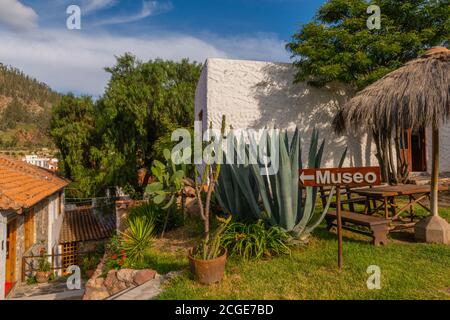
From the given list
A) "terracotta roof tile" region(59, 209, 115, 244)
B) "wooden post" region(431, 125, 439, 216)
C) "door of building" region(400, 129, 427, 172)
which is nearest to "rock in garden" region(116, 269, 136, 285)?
"wooden post" region(431, 125, 439, 216)

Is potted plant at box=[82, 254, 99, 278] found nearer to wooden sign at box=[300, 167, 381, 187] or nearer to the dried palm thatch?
wooden sign at box=[300, 167, 381, 187]

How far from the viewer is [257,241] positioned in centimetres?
389

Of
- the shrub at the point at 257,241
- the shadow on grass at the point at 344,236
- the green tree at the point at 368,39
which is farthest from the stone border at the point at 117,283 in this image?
the green tree at the point at 368,39

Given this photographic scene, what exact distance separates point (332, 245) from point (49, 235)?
11.2 meters

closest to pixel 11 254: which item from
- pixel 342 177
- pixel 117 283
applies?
pixel 117 283

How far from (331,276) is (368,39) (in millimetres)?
7535

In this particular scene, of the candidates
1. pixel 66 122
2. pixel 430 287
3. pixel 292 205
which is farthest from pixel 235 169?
pixel 66 122

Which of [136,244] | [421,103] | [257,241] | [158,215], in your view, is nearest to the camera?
[257,241]

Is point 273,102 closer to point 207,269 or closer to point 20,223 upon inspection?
point 207,269

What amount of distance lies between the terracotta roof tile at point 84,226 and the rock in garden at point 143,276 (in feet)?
30.6

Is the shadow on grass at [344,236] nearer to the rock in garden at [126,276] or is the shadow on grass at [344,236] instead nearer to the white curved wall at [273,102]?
A: the rock in garden at [126,276]

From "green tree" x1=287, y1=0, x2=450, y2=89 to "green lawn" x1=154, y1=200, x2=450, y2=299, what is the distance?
5667mm

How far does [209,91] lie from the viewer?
884 centimetres

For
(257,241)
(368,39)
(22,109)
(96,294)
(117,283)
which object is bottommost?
(96,294)
